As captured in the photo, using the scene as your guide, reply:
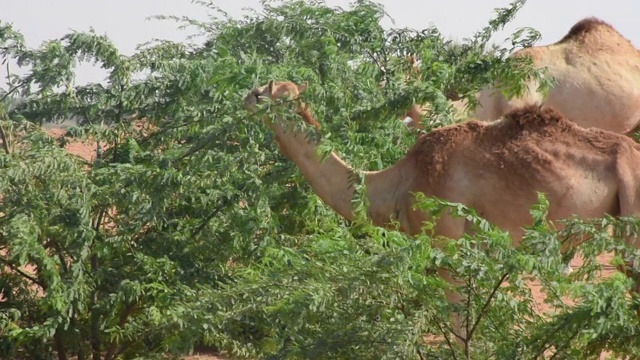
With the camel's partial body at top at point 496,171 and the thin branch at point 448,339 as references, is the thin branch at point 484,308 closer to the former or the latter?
the thin branch at point 448,339

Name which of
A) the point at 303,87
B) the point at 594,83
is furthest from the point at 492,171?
the point at 594,83

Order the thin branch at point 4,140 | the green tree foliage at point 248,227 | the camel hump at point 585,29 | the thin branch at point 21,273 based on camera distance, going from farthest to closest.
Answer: the camel hump at point 585,29 → the thin branch at point 4,140 → the thin branch at point 21,273 → the green tree foliage at point 248,227

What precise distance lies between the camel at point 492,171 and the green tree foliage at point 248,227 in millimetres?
201

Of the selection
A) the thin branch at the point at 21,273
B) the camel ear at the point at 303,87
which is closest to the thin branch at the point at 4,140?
the thin branch at the point at 21,273

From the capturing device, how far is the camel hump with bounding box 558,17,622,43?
1491 centimetres

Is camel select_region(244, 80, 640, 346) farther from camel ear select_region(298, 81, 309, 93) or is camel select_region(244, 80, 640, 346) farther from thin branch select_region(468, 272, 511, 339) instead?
thin branch select_region(468, 272, 511, 339)

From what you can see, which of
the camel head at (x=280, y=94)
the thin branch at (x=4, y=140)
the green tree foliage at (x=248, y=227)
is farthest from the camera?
the thin branch at (x=4, y=140)

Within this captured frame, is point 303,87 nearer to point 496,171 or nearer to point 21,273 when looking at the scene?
point 496,171

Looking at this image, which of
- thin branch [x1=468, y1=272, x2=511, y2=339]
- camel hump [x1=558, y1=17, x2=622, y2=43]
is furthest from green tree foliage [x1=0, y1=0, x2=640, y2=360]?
camel hump [x1=558, y1=17, x2=622, y2=43]

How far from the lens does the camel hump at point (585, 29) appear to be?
587 inches

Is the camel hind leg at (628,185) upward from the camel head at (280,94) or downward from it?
downward

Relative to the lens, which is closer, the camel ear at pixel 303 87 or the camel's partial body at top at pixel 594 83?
the camel ear at pixel 303 87

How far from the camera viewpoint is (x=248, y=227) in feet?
28.6

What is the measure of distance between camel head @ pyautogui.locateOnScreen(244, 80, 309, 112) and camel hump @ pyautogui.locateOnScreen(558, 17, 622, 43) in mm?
6239
